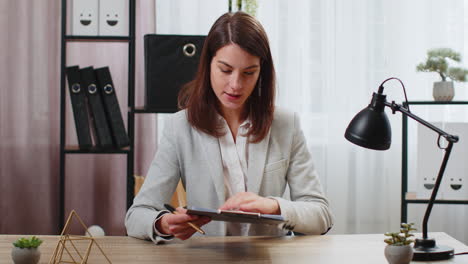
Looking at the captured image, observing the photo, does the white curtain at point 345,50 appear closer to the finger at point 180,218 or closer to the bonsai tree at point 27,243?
the finger at point 180,218

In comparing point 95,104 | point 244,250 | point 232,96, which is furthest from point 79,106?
point 244,250

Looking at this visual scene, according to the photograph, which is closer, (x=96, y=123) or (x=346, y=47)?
(x=96, y=123)

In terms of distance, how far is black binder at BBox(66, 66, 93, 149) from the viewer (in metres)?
2.70

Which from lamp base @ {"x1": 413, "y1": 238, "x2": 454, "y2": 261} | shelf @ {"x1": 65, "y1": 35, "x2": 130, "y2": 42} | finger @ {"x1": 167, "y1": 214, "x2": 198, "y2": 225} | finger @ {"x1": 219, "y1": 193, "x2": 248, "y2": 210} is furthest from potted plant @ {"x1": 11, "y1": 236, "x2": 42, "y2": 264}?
shelf @ {"x1": 65, "y1": 35, "x2": 130, "y2": 42}

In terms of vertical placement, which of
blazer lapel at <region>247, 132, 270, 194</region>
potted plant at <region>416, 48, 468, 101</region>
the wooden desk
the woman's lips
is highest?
potted plant at <region>416, 48, 468, 101</region>

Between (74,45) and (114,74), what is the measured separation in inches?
9.8

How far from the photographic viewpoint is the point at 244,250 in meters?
1.45

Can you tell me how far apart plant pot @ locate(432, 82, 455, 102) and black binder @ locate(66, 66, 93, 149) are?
1612mm

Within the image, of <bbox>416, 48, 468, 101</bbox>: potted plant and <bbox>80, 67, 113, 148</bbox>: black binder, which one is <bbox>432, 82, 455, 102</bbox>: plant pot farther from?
<bbox>80, 67, 113, 148</bbox>: black binder

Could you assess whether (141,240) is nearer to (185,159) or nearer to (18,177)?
(185,159)

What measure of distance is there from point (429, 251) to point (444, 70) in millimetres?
1620

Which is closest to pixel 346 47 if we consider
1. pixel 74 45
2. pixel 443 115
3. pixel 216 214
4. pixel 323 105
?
pixel 323 105

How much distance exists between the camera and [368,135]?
1.45m

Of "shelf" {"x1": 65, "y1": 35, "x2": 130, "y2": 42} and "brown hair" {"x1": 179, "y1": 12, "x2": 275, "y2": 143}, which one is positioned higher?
"shelf" {"x1": 65, "y1": 35, "x2": 130, "y2": 42}
